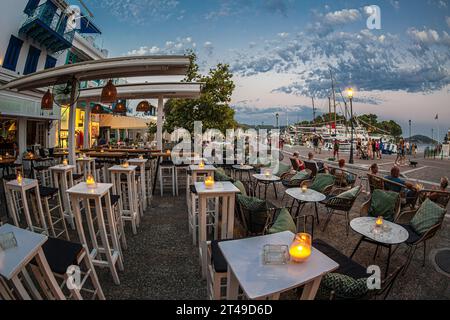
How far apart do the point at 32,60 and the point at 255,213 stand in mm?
17170

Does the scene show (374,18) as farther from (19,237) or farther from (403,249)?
(19,237)

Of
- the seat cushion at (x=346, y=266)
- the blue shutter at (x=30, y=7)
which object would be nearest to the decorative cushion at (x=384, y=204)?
the seat cushion at (x=346, y=266)

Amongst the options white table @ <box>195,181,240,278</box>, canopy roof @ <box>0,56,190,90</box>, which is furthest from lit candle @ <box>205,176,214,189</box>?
canopy roof @ <box>0,56,190,90</box>

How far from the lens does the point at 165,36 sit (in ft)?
57.1

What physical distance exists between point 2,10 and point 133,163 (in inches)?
479

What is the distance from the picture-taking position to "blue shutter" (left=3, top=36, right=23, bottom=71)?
40.7 feet

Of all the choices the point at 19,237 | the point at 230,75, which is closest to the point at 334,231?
the point at 19,237

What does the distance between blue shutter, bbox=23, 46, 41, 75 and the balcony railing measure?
0.64m

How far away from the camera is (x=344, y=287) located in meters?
2.05

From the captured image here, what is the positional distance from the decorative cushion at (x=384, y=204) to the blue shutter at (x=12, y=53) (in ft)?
56.3

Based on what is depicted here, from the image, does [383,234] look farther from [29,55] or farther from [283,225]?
[29,55]

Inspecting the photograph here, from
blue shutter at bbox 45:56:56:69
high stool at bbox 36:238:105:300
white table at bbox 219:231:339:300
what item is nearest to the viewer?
white table at bbox 219:231:339:300

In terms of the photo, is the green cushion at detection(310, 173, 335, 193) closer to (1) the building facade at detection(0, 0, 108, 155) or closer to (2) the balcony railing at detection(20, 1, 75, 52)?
(1) the building facade at detection(0, 0, 108, 155)

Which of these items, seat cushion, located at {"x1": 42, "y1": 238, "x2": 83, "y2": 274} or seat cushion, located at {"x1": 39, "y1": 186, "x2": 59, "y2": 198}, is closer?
seat cushion, located at {"x1": 42, "y1": 238, "x2": 83, "y2": 274}
